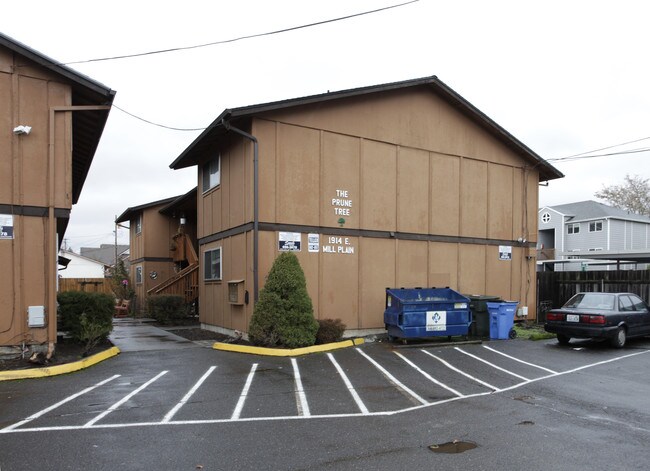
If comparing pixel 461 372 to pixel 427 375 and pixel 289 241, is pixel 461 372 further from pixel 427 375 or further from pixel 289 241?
pixel 289 241

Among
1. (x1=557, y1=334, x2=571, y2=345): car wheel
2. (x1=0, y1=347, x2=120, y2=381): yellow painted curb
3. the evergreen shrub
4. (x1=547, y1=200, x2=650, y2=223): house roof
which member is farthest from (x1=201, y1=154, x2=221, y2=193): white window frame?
(x1=547, y1=200, x2=650, y2=223): house roof

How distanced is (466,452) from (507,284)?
45.5ft

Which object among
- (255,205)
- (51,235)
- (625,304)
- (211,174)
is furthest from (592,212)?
(51,235)

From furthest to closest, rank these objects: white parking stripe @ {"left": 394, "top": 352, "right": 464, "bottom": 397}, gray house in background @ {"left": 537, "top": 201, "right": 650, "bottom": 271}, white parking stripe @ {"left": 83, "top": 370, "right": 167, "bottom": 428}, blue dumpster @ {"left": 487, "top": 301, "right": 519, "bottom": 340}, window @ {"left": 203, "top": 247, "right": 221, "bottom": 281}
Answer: gray house in background @ {"left": 537, "top": 201, "right": 650, "bottom": 271}
window @ {"left": 203, "top": 247, "right": 221, "bottom": 281}
blue dumpster @ {"left": 487, "top": 301, "right": 519, "bottom": 340}
white parking stripe @ {"left": 394, "top": 352, "right": 464, "bottom": 397}
white parking stripe @ {"left": 83, "top": 370, "right": 167, "bottom": 428}

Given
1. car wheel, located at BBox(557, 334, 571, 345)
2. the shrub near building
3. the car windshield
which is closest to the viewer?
the shrub near building

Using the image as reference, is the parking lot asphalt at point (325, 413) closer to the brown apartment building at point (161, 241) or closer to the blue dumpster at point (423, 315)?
the blue dumpster at point (423, 315)

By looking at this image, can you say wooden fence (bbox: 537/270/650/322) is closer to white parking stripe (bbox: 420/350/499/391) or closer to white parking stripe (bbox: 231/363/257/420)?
white parking stripe (bbox: 420/350/499/391)

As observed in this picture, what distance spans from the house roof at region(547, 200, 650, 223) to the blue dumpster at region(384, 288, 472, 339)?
3550cm

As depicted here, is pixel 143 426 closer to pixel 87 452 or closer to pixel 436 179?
pixel 87 452

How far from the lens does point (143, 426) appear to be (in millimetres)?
6285

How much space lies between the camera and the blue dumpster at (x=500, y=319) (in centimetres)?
1466

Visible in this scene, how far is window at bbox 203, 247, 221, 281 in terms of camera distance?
52.6 ft

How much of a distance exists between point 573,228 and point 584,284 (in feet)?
99.4

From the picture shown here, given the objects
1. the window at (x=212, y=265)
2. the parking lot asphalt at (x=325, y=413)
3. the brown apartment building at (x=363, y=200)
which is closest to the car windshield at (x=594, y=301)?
the parking lot asphalt at (x=325, y=413)
